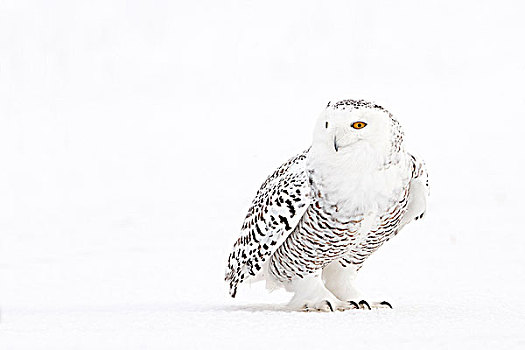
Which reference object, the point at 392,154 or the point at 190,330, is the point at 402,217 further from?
the point at 190,330

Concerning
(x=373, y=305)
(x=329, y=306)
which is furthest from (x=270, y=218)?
(x=373, y=305)

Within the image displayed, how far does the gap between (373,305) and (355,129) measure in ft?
2.11

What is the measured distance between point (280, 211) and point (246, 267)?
0.86 ft

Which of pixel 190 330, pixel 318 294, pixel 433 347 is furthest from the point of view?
pixel 318 294

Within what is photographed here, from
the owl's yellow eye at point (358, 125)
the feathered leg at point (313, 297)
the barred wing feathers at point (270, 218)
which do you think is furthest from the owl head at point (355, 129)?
the feathered leg at point (313, 297)

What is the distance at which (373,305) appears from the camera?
3.11 metres

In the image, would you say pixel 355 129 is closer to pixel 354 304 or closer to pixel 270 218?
pixel 270 218

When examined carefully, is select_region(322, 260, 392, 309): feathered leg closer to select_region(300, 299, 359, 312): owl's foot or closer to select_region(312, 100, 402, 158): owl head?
select_region(300, 299, 359, 312): owl's foot

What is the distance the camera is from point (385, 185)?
9.39 ft

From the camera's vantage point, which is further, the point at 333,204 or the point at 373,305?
the point at 373,305

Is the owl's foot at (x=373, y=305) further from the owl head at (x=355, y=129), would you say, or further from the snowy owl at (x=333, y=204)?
the owl head at (x=355, y=129)

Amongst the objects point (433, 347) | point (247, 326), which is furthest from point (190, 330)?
point (433, 347)

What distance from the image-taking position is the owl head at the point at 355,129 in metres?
2.79

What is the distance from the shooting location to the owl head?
2.79 m
